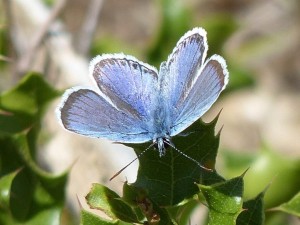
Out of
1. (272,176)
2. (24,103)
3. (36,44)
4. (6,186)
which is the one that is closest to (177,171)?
(6,186)

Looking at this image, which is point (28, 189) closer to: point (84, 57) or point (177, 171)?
point (177, 171)

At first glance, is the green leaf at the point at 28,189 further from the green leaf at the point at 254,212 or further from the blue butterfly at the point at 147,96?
the green leaf at the point at 254,212

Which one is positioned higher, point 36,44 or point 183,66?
point 183,66

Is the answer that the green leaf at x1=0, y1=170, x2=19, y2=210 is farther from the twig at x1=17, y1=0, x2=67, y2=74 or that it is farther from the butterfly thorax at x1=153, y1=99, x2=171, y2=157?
the twig at x1=17, y1=0, x2=67, y2=74

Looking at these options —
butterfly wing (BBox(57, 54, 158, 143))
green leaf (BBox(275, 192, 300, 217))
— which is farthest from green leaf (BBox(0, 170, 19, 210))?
green leaf (BBox(275, 192, 300, 217))

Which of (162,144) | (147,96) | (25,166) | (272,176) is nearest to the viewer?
(162,144)

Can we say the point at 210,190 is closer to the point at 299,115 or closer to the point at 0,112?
the point at 0,112
